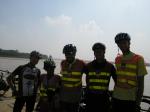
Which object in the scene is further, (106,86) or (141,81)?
(106,86)

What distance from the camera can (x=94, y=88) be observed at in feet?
17.6

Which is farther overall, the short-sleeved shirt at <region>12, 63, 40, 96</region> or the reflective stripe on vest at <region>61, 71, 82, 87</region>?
the short-sleeved shirt at <region>12, 63, 40, 96</region>

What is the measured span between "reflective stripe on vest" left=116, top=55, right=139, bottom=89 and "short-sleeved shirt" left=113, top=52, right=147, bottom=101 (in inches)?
2.6

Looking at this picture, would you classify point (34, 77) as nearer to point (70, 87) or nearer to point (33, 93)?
point (33, 93)

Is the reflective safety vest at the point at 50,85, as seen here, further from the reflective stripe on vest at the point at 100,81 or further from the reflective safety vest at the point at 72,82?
the reflective stripe on vest at the point at 100,81

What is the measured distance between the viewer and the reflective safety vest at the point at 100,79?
5340mm

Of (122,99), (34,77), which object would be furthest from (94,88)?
(34,77)

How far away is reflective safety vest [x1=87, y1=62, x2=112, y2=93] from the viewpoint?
17.5 feet

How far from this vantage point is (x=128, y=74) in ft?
16.6

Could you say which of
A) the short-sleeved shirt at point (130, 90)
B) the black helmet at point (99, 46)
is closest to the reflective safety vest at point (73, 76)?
the black helmet at point (99, 46)

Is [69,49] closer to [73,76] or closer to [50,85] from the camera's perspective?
[73,76]

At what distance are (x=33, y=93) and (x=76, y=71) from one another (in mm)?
1318

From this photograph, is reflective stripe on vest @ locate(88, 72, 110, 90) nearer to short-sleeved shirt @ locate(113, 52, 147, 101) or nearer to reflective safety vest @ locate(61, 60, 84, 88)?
short-sleeved shirt @ locate(113, 52, 147, 101)

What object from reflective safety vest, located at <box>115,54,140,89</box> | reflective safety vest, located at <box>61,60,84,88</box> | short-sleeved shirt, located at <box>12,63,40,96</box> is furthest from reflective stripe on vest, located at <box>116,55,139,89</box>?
short-sleeved shirt, located at <box>12,63,40,96</box>
